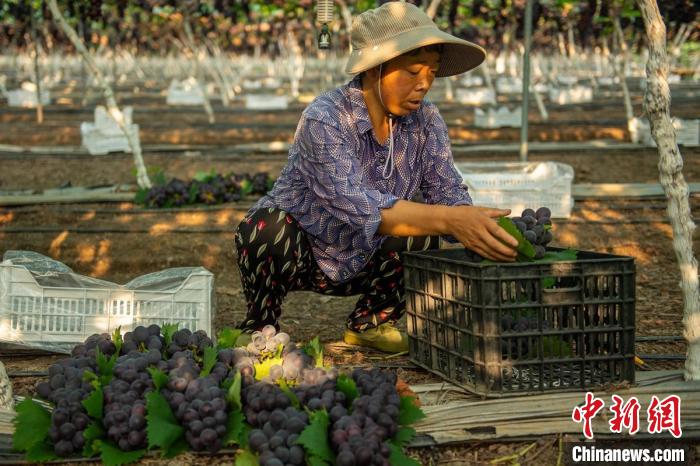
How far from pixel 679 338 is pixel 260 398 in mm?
1772

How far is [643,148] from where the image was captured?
9.72m

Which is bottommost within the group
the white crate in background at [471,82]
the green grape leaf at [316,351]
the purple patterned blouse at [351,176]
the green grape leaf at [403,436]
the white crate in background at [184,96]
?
the green grape leaf at [403,436]

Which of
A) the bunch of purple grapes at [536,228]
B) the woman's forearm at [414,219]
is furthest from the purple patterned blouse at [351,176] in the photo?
the bunch of purple grapes at [536,228]

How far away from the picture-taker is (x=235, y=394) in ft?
6.81

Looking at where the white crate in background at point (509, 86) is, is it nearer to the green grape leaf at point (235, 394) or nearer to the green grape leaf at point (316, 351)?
the green grape leaf at point (316, 351)

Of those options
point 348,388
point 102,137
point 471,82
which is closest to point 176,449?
point 348,388

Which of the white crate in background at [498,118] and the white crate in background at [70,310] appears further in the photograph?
the white crate in background at [498,118]

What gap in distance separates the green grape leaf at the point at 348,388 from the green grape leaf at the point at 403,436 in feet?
0.43

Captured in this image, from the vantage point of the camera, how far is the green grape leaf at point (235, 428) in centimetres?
204

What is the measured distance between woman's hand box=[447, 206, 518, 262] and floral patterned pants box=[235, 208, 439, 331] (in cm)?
54

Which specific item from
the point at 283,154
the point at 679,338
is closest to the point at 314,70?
the point at 283,154

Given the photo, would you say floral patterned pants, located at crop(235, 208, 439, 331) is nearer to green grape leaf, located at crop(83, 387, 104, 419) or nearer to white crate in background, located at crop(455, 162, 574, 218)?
green grape leaf, located at crop(83, 387, 104, 419)

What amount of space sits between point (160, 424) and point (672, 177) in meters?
1.49

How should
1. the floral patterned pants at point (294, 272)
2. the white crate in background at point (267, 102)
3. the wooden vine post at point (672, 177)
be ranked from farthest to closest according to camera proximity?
the white crate in background at point (267, 102)
the floral patterned pants at point (294, 272)
the wooden vine post at point (672, 177)
